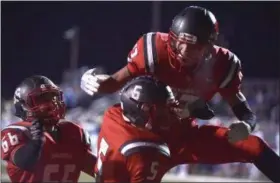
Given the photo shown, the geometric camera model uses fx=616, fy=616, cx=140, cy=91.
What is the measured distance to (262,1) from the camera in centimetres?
1323

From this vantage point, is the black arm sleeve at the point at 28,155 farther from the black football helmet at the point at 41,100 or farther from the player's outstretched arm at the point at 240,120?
the player's outstretched arm at the point at 240,120

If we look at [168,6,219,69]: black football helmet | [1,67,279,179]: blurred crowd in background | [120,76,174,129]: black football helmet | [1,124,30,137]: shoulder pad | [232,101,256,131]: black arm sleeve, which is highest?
[168,6,219,69]: black football helmet

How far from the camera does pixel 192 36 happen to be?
2.75 meters

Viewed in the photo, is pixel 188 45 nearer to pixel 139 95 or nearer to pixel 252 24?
pixel 139 95

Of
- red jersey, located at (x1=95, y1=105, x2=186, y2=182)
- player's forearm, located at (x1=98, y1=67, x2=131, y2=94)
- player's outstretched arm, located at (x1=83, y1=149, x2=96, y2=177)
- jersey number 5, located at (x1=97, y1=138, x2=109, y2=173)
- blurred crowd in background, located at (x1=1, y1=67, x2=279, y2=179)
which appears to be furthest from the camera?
blurred crowd in background, located at (x1=1, y1=67, x2=279, y2=179)

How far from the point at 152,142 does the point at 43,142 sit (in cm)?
51

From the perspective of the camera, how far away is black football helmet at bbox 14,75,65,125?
2920mm

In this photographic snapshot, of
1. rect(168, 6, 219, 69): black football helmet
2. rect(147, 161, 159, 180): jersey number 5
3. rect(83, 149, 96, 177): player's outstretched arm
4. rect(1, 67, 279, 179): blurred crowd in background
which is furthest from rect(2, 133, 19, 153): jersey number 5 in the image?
rect(1, 67, 279, 179): blurred crowd in background

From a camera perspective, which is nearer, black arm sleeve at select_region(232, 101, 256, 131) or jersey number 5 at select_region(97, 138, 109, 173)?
jersey number 5 at select_region(97, 138, 109, 173)

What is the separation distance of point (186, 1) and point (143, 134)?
960 centimetres

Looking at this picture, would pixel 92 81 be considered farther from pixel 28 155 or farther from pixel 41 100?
pixel 28 155

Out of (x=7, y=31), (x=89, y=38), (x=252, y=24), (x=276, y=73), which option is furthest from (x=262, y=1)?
(x=7, y=31)

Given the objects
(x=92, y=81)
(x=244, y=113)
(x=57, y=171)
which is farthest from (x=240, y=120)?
(x=57, y=171)

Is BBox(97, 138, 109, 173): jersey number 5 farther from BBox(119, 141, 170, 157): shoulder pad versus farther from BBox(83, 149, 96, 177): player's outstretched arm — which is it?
BBox(83, 149, 96, 177): player's outstretched arm
